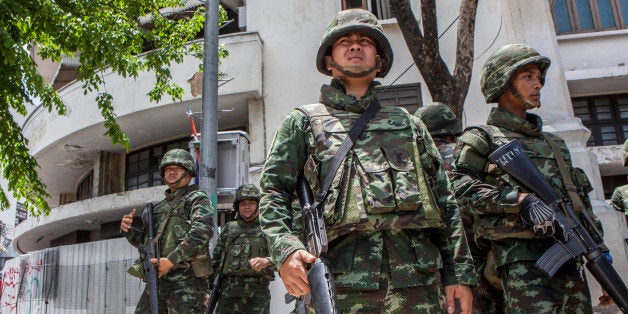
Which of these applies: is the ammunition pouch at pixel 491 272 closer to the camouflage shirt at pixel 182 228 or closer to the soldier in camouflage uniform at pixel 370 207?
the soldier in camouflage uniform at pixel 370 207

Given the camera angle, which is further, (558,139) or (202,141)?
(202,141)

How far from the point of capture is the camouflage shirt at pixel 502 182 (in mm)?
3096

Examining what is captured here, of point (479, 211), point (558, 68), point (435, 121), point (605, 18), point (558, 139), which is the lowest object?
point (479, 211)

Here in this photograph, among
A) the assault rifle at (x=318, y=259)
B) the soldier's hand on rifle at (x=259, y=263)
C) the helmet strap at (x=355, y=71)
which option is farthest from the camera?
the soldier's hand on rifle at (x=259, y=263)

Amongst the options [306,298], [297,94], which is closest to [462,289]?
[306,298]

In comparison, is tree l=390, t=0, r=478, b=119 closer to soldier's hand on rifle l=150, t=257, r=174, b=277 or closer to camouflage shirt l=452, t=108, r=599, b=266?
camouflage shirt l=452, t=108, r=599, b=266

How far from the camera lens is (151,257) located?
486cm

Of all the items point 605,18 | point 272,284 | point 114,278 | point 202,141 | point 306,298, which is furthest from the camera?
point 605,18

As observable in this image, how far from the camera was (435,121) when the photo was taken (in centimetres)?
439

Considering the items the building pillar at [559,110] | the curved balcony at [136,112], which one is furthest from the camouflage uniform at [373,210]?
the curved balcony at [136,112]

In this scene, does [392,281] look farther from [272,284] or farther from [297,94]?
[297,94]

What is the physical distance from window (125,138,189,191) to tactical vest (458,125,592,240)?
1098cm

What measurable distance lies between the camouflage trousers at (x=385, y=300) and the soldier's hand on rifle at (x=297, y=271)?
160mm

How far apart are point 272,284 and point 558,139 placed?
620 cm
